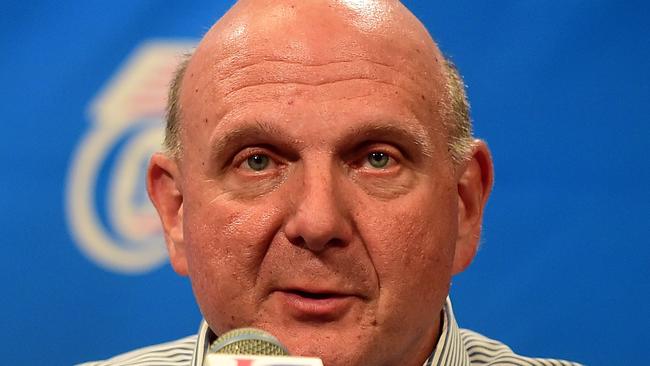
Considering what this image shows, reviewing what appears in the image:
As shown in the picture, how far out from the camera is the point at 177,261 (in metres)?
1.68

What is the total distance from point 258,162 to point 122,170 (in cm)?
103

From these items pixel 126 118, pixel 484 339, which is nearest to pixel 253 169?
pixel 484 339

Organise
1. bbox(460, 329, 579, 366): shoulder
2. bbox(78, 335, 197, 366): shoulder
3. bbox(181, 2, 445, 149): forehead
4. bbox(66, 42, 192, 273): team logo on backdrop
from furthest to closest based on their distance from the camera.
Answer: bbox(66, 42, 192, 273): team logo on backdrop
bbox(78, 335, 197, 366): shoulder
bbox(460, 329, 579, 366): shoulder
bbox(181, 2, 445, 149): forehead

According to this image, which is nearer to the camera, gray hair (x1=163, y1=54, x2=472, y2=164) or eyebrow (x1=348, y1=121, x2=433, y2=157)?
eyebrow (x1=348, y1=121, x2=433, y2=157)

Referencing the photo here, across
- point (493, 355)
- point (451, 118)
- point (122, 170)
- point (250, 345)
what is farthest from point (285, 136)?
point (122, 170)

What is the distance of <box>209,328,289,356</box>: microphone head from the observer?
1.03m

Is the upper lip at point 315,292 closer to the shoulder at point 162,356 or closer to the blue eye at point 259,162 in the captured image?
the blue eye at point 259,162

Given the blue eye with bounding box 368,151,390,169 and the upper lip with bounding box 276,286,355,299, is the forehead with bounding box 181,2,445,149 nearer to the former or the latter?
the blue eye with bounding box 368,151,390,169

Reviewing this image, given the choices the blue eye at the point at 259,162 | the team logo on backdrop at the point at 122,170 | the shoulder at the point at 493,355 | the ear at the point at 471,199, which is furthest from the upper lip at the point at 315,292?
the team logo on backdrop at the point at 122,170

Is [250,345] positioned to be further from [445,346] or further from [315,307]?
[445,346]

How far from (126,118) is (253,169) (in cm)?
102

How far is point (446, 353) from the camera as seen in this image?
1.68 meters

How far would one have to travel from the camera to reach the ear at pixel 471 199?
65.7 inches

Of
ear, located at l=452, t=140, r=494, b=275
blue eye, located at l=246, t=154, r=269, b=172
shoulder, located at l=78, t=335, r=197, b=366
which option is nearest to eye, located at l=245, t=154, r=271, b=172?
blue eye, located at l=246, t=154, r=269, b=172
